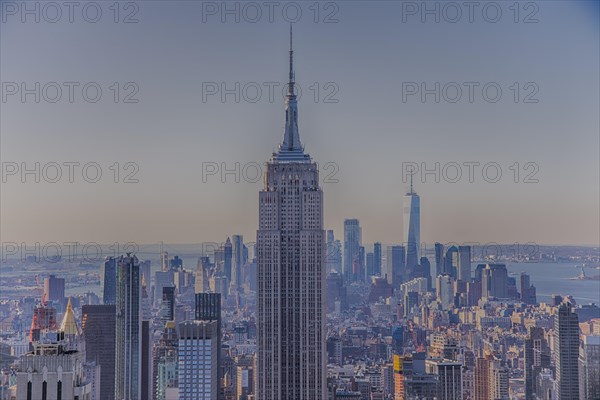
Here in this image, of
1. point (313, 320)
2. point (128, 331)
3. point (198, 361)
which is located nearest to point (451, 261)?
point (313, 320)

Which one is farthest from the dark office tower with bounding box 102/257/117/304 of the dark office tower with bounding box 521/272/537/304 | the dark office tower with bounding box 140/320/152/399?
the dark office tower with bounding box 521/272/537/304

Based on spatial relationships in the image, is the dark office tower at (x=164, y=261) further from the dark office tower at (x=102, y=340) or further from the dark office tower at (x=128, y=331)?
the dark office tower at (x=102, y=340)

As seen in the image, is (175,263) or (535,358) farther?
(535,358)

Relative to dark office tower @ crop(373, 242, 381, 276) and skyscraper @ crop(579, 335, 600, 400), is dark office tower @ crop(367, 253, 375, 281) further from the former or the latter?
skyscraper @ crop(579, 335, 600, 400)

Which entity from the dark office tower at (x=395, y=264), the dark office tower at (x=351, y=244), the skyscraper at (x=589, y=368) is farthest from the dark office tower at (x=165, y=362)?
the skyscraper at (x=589, y=368)

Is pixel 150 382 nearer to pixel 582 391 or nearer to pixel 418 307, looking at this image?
pixel 418 307

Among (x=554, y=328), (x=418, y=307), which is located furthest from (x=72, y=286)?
(x=554, y=328)

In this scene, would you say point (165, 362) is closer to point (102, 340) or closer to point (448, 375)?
point (102, 340)
